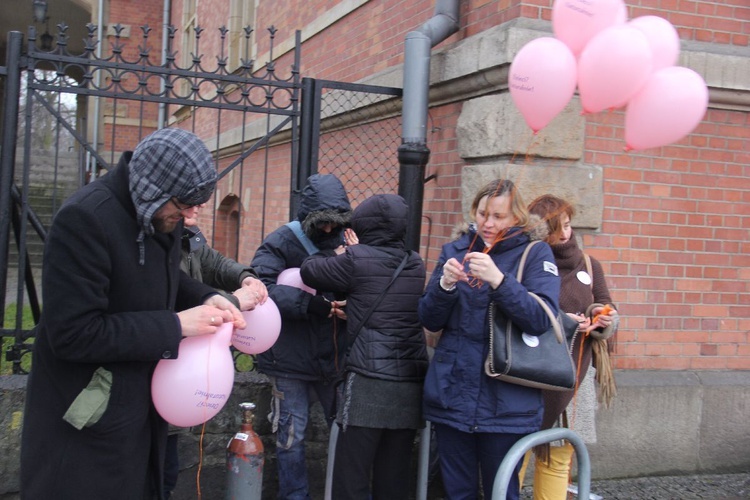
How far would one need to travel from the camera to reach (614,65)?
2932 mm

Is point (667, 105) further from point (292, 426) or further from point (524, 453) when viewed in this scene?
point (292, 426)

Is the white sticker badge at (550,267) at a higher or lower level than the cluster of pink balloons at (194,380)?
higher

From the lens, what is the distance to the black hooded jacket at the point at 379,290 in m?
3.33

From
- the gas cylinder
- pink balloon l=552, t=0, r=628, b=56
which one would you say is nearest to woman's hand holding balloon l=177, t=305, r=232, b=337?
the gas cylinder

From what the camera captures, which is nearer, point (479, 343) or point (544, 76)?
point (544, 76)

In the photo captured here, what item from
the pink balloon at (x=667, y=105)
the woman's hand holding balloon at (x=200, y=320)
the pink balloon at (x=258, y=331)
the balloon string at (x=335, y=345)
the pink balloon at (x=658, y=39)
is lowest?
the balloon string at (x=335, y=345)

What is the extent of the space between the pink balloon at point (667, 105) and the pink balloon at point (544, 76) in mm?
309

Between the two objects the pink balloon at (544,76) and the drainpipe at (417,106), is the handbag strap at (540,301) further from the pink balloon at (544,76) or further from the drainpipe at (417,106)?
the drainpipe at (417,106)

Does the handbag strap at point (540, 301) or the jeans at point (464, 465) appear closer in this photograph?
the handbag strap at point (540, 301)

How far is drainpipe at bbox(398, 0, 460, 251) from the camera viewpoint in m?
4.64

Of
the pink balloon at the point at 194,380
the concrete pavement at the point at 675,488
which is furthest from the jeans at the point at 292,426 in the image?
the concrete pavement at the point at 675,488

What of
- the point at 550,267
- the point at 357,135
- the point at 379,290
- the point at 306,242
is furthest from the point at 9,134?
the point at 357,135

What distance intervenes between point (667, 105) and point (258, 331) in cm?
192

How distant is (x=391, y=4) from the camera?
5.75 metres
